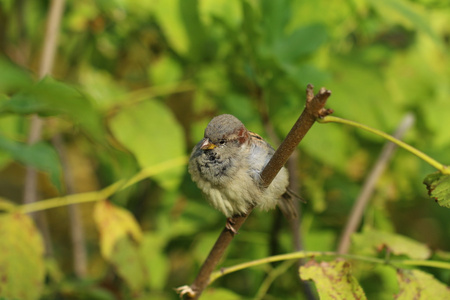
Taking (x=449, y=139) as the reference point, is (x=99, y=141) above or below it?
below

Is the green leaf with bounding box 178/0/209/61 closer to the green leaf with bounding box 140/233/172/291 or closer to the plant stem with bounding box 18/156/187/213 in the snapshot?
the plant stem with bounding box 18/156/187/213

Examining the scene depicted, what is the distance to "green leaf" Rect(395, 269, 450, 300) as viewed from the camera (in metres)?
1.29

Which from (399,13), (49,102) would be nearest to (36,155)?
(49,102)

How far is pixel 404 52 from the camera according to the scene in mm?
2686

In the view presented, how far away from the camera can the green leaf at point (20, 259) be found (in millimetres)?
1622

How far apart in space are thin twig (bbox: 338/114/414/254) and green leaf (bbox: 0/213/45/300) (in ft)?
3.39

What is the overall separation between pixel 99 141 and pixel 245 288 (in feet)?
4.22

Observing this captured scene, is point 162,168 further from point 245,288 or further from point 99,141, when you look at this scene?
point 245,288

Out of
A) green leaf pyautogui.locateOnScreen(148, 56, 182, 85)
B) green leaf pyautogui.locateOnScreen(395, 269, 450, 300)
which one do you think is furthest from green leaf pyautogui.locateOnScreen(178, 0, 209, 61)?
green leaf pyautogui.locateOnScreen(395, 269, 450, 300)

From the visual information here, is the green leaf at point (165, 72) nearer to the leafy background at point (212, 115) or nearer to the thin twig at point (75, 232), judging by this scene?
the leafy background at point (212, 115)

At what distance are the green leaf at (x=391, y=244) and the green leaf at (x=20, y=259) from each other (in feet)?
3.19

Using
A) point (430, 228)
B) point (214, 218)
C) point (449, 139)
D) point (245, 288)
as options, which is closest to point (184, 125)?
point (214, 218)

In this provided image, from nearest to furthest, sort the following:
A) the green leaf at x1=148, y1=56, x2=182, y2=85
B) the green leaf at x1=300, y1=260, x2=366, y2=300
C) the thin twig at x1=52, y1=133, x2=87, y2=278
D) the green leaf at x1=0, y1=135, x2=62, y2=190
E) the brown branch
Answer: the brown branch → the green leaf at x1=300, y1=260, x2=366, y2=300 → the green leaf at x1=0, y1=135, x2=62, y2=190 → the green leaf at x1=148, y1=56, x2=182, y2=85 → the thin twig at x1=52, y1=133, x2=87, y2=278

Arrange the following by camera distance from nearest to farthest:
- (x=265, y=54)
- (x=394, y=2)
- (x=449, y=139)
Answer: (x=265, y=54) < (x=394, y=2) < (x=449, y=139)
